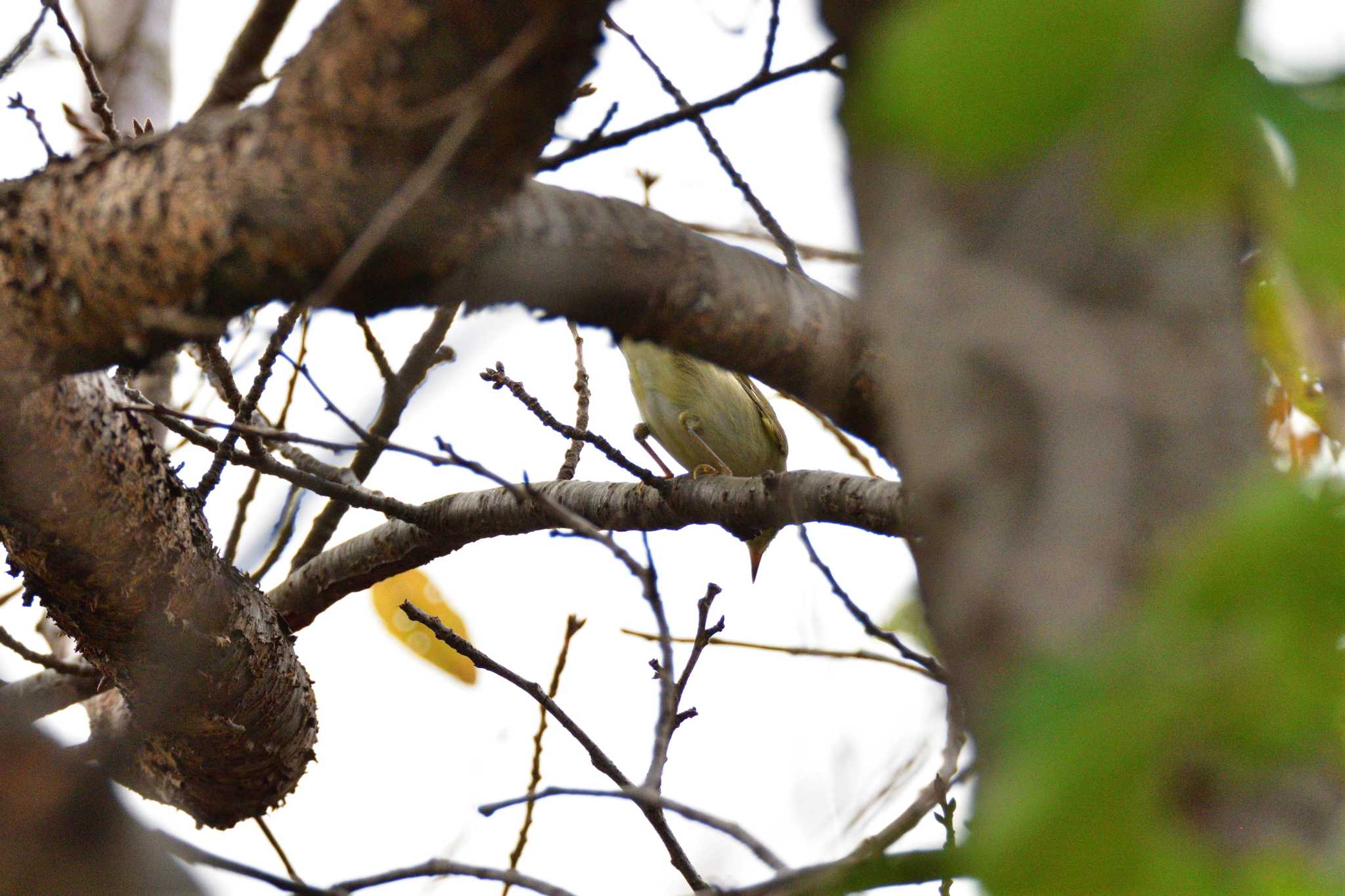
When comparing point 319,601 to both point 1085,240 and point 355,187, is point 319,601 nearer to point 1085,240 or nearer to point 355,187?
point 355,187

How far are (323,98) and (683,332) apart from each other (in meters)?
0.54

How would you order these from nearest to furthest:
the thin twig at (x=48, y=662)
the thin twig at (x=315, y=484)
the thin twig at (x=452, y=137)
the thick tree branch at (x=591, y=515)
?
the thin twig at (x=452, y=137) < the thick tree branch at (x=591, y=515) < the thin twig at (x=315, y=484) < the thin twig at (x=48, y=662)

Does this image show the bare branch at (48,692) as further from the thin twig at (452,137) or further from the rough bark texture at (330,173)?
the thin twig at (452,137)

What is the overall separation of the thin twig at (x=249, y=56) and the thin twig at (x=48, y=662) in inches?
72.8

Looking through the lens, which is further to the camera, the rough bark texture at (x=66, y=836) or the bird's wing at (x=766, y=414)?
the bird's wing at (x=766, y=414)

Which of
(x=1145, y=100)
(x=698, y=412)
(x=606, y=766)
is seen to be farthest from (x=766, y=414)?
(x=1145, y=100)

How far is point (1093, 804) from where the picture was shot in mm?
447

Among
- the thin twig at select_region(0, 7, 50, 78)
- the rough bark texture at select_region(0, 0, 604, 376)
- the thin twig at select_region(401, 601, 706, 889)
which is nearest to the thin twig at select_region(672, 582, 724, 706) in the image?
the thin twig at select_region(401, 601, 706, 889)

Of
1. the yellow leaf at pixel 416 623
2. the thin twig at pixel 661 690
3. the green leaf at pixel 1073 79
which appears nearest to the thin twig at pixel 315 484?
the yellow leaf at pixel 416 623

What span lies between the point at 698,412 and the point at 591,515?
2131mm

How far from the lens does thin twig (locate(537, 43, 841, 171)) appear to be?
1.41 metres

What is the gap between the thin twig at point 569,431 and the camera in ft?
7.66

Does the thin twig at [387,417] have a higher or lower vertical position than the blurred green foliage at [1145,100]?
higher

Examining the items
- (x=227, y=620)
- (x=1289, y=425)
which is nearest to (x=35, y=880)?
(x=227, y=620)
